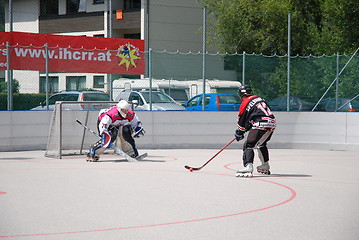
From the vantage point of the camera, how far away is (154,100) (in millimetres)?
17328

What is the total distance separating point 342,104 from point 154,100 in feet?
16.7

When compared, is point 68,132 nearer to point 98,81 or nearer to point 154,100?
point 154,100

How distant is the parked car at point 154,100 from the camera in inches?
685

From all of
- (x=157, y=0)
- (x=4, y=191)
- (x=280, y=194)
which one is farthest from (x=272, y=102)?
(x=157, y=0)

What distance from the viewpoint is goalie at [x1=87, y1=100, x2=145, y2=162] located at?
1295cm

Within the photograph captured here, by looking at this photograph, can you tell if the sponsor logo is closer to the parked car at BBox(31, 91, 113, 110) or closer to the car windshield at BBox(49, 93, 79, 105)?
the parked car at BBox(31, 91, 113, 110)

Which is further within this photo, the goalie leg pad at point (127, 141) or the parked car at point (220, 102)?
the parked car at point (220, 102)

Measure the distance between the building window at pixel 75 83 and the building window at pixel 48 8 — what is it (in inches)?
703

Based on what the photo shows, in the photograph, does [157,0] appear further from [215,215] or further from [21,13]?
[215,215]

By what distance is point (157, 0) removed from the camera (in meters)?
31.6

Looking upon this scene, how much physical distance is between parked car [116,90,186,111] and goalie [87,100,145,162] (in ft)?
12.3

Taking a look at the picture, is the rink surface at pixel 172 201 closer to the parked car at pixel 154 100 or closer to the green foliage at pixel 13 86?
the green foliage at pixel 13 86

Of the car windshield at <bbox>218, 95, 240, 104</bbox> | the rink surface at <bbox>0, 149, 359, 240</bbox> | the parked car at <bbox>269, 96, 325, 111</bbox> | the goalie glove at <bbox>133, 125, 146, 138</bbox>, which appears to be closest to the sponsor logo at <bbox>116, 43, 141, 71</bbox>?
the car windshield at <bbox>218, 95, 240, 104</bbox>

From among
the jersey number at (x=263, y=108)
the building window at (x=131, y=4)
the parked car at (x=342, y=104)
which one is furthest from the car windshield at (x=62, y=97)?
the building window at (x=131, y=4)
